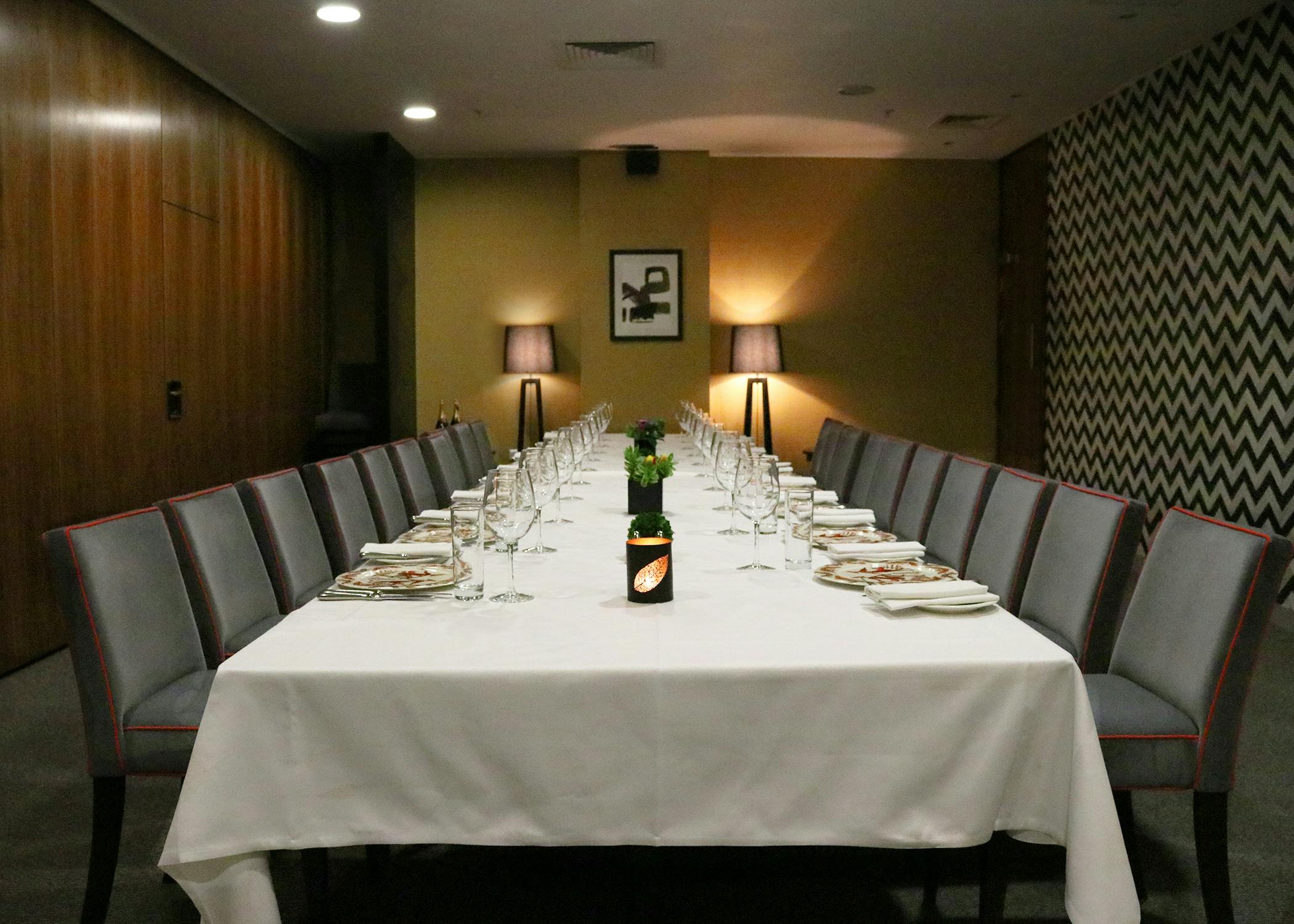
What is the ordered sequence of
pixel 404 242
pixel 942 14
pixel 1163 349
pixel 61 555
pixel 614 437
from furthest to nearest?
pixel 404 242, pixel 614 437, pixel 1163 349, pixel 942 14, pixel 61 555

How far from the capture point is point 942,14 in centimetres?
529

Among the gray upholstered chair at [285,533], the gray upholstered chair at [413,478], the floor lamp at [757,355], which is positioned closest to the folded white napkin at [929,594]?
the gray upholstered chair at [285,533]

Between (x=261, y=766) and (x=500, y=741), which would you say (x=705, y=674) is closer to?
(x=500, y=741)

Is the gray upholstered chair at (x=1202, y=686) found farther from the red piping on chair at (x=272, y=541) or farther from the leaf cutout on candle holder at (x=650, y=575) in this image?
the red piping on chair at (x=272, y=541)

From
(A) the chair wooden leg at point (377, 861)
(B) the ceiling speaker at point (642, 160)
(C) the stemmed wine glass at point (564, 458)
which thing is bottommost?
(A) the chair wooden leg at point (377, 861)

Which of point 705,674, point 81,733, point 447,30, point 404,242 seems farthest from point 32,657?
point 404,242

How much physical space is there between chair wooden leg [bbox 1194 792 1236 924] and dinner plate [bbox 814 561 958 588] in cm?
58

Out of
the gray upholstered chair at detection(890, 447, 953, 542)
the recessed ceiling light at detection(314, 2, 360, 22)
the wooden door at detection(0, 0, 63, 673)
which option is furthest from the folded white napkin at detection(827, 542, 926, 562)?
the recessed ceiling light at detection(314, 2, 360, 22)

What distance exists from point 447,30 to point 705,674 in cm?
478

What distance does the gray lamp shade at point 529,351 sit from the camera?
340 inches

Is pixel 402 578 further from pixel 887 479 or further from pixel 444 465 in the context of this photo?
pixel 444 465

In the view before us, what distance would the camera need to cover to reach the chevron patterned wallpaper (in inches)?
214

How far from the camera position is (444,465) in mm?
4973

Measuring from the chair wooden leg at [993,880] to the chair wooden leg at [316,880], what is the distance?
3.59 feet
